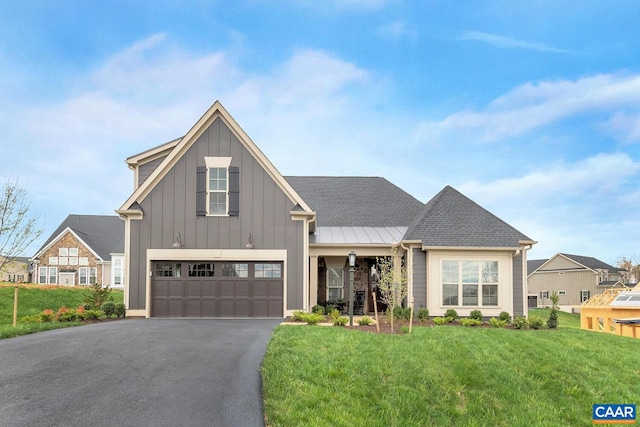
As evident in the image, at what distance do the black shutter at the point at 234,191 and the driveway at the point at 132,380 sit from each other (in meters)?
6.87

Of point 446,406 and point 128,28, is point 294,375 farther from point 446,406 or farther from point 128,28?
point 128,28

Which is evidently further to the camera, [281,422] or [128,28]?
[128,28]

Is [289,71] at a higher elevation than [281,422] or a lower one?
higher

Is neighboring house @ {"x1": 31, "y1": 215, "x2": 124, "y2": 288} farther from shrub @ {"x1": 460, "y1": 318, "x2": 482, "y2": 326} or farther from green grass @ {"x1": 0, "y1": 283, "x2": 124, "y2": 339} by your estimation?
shrub @ {"x1": 460, "y1": 318, "x2": 482, "y2": 326}

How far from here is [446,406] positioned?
25.4 feet

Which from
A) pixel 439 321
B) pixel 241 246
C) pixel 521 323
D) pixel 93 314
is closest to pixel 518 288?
pixel 521 323

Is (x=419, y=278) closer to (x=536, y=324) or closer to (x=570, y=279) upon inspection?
(x=536, y=324)

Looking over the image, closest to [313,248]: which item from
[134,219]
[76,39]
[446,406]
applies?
[134,219]

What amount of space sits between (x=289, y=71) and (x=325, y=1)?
2870 mm

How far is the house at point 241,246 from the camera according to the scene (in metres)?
18.1

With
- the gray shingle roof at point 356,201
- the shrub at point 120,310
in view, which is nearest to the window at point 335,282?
the gray shingle roof at point 356,201

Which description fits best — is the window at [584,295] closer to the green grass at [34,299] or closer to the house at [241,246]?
the house at [241,246]

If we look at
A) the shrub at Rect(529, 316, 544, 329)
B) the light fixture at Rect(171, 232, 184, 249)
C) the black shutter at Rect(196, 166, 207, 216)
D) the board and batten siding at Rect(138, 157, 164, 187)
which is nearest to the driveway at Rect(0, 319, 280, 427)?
the light fixture at Rect(171, 232, 184, 249)

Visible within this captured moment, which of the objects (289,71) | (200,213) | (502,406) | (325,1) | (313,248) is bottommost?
(502,406)
